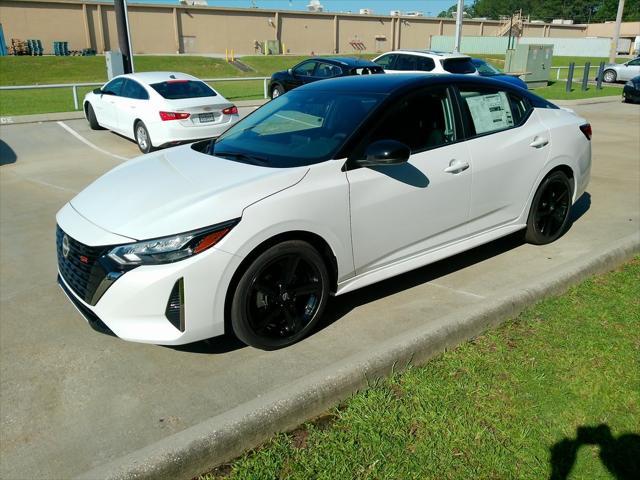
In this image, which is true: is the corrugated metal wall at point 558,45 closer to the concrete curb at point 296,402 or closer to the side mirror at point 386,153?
the side mirror at point 386,153

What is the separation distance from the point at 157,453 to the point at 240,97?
1889 cm

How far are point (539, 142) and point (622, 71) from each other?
28.5 metres

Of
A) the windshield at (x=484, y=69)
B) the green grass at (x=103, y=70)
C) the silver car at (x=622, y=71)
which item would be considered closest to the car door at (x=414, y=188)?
the windshield at (x=484, y=69)

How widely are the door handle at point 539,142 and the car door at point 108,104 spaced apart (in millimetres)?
9167

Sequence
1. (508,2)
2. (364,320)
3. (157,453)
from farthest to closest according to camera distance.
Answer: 1. (508,2)
2. (364,320)
3. (157,453)

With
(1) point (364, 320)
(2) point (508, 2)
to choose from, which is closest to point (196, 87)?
(1) point (364, 320)

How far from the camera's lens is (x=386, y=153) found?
3.58 meters

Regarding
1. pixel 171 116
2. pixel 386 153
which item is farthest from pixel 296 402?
pixel 171 116

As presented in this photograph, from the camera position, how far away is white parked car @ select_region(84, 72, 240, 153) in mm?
10211

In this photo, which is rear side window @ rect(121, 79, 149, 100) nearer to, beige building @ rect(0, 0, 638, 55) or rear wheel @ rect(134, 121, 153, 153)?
rear wheel @ rect(134, 121, 153, 153)

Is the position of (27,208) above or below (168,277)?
below

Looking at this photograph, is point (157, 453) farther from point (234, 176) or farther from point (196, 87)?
point (196, 87)

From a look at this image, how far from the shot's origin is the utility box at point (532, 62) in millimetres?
24109

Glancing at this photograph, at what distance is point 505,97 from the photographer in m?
4.93
